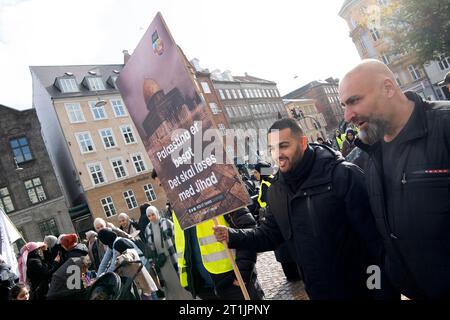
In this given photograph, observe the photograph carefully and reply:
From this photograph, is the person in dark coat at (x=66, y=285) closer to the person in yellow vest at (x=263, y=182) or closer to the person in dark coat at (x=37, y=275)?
the person in dark coat at (x=37, y=275)

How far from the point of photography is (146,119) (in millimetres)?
3602

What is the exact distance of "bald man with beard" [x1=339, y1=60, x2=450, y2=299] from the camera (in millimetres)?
1864

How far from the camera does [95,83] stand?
3594 cm

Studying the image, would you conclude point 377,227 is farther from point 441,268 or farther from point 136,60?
point 136,60

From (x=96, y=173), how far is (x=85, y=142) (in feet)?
10.5

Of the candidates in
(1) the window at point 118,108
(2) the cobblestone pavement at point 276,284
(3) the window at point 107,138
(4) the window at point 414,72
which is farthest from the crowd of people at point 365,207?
(4) the window at point 414,72

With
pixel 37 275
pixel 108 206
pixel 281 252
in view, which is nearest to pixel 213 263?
pixel 281 252

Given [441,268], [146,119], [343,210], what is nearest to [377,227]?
[343,210]

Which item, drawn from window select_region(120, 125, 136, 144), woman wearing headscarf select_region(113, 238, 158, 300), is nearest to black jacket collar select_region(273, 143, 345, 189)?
woman wearing headscarf select_region(113, 238, 158, 300)

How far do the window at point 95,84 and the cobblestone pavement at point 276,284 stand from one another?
1285 inches

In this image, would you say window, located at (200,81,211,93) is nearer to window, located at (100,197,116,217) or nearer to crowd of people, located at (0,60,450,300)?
window, located at (100,197,116,217)

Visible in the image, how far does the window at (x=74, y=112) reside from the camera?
107 feet

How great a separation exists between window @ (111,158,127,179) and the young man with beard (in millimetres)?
33240
